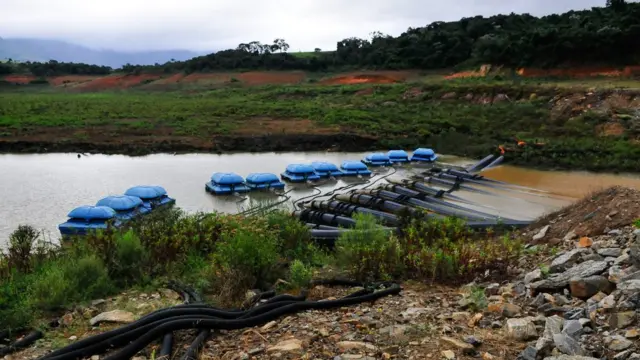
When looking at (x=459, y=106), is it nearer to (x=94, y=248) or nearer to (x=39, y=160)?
(x=39, y=160)

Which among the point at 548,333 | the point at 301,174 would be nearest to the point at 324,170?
the point at 301,174

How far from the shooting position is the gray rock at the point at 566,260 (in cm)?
486

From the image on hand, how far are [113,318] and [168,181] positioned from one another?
10627mm

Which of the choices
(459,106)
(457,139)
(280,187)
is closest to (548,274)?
(280,187)

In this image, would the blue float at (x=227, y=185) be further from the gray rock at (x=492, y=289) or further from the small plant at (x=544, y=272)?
the small plant at (x=544, y=272)

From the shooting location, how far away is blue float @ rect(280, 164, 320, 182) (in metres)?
15.0

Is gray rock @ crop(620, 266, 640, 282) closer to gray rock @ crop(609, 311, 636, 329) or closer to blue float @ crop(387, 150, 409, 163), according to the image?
gray rock @ crop(609, 311, 636, 329)

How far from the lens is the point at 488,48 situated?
39750mm

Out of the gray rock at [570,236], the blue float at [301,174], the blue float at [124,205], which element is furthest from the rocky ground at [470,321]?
the blue float at [301,174]

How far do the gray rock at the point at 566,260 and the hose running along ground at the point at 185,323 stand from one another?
177 centimetres

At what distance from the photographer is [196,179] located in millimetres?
15211

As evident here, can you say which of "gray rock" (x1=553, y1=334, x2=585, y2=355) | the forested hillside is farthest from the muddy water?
the forested hillside

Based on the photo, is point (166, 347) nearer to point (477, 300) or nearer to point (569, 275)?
point (477, 300)

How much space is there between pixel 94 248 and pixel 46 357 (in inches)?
99.2
